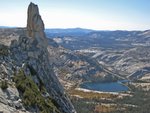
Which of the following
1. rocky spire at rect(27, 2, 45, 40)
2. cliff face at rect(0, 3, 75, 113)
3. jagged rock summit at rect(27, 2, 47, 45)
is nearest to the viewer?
cliff face at rect(0, 3, 75, 113)

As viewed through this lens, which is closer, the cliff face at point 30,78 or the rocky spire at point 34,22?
the cliff face at point 30,78

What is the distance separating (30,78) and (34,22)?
37633mm

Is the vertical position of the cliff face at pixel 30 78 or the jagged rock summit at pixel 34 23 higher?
the jagged rock summit at pixel 34 23

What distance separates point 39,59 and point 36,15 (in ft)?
73.4

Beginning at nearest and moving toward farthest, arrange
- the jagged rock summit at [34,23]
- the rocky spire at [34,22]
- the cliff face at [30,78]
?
the cliff face at [30,78]
the jagged rock summit at [34,23]
the rocky spire at [34,22]

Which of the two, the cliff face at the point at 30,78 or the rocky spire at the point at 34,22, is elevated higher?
the rocky spire at the point at 34,22

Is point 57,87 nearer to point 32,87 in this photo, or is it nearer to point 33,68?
point 33,68

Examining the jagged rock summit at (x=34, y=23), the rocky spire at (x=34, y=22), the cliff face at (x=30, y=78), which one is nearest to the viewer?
the cliff face at (x=30, y=78)

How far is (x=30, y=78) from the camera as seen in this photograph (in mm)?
63938

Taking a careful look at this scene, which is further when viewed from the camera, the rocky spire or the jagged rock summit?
the rocky spire

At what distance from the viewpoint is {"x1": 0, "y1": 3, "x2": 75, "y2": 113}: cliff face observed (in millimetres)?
46875

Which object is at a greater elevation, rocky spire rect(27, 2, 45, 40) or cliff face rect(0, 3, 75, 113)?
rocky spire rect(27, 2, 45, 40)

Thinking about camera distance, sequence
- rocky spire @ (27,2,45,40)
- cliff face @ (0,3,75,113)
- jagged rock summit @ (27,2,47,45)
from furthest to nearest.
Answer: rocky spire @ (27,2,45,40)
jagged rock summit @ (27,2,47,45)
cliff face @ (0,3,75,113)

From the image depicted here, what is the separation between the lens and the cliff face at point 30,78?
46.9 m
